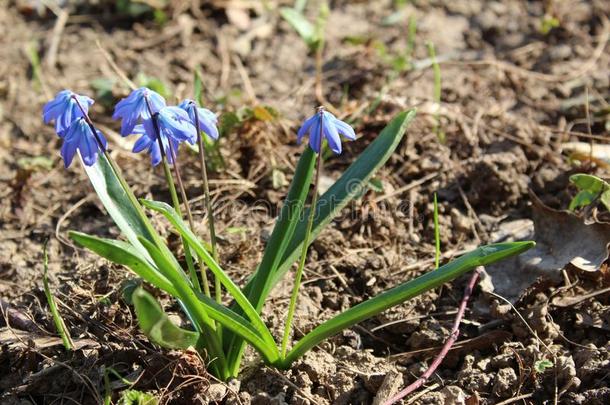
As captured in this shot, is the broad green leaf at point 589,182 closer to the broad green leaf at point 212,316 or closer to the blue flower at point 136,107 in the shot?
the broad green leaf at point 212,316

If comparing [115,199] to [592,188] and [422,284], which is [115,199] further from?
[592,188]

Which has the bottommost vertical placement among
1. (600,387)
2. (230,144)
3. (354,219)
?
(600,387)

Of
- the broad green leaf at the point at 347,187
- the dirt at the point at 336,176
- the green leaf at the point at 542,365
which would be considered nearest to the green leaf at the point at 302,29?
the dirt at the point at 336,176

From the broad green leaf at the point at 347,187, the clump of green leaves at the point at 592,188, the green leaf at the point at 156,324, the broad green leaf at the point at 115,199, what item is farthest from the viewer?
the clump of green leaves at the point at 592,188

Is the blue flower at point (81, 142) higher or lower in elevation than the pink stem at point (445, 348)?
higher

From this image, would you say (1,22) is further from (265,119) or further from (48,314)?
(48,314)

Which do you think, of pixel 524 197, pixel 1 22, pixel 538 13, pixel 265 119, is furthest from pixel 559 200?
pixel 1 22
